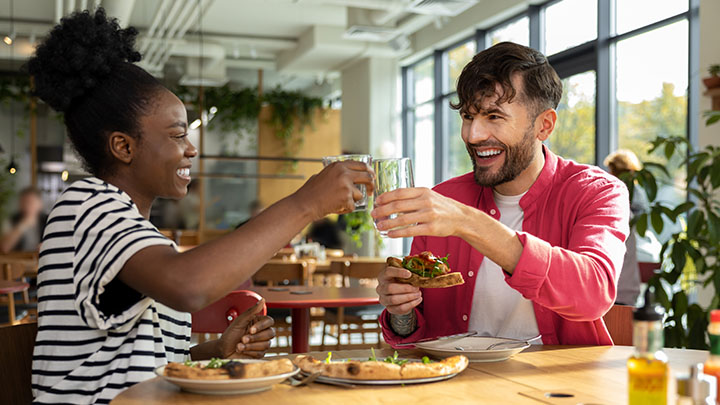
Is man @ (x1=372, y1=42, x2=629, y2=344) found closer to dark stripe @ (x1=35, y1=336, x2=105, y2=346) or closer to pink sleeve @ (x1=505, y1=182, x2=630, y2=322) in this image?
pink sleeve @ (x1=505, y1=182, x2=630, y2=322)

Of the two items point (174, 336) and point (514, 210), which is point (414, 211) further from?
point (514, 210)

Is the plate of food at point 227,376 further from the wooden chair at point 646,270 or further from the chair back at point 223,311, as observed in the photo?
the wooden chair at point 646,270

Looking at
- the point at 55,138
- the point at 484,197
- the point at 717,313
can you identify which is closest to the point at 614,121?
the point at 484,197

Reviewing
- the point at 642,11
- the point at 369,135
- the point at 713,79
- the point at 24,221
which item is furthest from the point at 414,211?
the point at 369,135

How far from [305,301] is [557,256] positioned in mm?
2165

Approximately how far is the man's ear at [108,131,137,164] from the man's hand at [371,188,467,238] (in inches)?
20.0

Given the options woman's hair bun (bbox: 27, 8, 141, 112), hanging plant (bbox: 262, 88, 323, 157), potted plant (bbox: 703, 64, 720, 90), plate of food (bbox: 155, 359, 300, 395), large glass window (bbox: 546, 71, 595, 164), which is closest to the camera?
plate of food (bbox: 155, 359, 300, 395)

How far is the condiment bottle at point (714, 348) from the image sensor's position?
3.01ft

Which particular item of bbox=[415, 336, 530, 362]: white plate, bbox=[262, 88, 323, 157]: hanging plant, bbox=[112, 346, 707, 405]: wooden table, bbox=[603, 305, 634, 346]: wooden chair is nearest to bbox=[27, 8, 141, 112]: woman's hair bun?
bbox=[112, 346, 707, 405]: wooden table

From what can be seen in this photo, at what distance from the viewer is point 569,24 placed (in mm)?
6680

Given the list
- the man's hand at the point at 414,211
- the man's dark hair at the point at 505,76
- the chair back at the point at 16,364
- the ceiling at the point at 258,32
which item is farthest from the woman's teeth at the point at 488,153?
the ceiling at the point at 258,32

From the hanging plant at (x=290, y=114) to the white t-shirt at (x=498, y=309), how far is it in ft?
32.2

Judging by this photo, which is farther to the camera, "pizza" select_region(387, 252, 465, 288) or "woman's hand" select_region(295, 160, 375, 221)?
"pizza" select_region(387, 252, 465, 288)

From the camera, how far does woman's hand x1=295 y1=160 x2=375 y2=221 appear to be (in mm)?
1244
